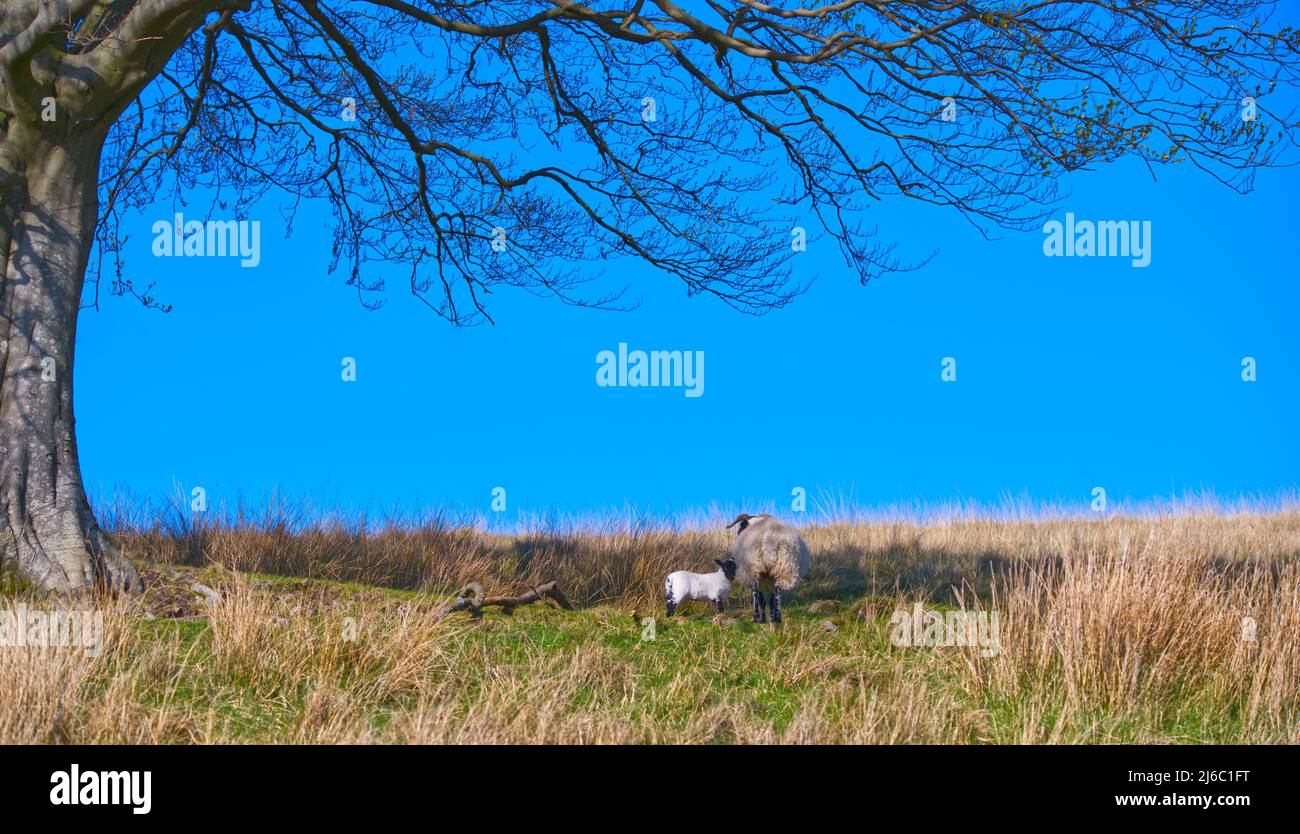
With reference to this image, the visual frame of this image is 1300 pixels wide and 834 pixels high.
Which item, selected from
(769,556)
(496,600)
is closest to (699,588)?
(769,556)

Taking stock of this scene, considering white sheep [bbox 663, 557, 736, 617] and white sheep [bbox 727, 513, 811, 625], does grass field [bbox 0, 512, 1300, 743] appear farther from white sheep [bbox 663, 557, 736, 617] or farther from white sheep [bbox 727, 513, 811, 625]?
white sheep [bbox 727, 513, 811, 625]

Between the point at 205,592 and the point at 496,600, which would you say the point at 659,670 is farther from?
the point at 205,592

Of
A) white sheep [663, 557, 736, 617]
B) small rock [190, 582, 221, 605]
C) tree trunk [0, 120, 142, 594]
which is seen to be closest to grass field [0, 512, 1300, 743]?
small rock [190, 582, 221, 605]

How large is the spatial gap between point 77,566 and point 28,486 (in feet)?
2.30

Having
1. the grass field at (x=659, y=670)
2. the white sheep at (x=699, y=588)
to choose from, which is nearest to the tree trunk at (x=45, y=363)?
the grass field at (x=659, y=670)

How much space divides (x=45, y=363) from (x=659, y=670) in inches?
203

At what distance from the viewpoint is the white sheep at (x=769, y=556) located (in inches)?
288

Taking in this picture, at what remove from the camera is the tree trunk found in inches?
295

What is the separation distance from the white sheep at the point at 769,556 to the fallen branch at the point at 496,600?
5.49 ft

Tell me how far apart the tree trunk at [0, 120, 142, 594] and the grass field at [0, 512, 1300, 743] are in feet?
1.26

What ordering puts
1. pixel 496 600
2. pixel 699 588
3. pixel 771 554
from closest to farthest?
pixel 771 554, pixel 699 588, pixel 496 600

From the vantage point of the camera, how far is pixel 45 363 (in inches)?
305

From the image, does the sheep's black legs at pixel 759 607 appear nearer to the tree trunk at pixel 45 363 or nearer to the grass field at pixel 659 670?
the grass field at pixel 659 670

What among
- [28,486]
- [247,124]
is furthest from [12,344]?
[247,124]
